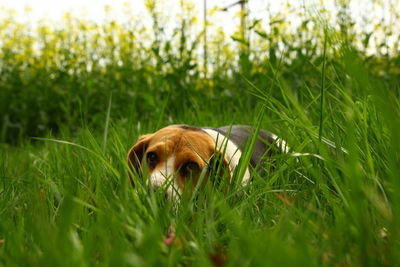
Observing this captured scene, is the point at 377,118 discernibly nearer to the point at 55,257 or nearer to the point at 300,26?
the point at 55,257

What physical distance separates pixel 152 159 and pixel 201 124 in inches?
44.7

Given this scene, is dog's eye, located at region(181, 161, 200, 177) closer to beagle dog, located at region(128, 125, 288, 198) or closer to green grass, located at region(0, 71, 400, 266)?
beagle dog, located at region(128, 125, 288, 198)

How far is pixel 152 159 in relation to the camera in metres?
2.73

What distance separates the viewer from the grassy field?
1.05m

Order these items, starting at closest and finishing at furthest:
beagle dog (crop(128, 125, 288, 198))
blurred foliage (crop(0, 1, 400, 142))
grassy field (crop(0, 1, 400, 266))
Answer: grassy field (crop(0, 1, 400, 266)), beagle dog (crop(128, 125, 288, 198)), blurred foliage (crop(0, 1, 400, 142))

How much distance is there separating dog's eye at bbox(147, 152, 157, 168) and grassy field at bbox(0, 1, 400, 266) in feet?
0.66

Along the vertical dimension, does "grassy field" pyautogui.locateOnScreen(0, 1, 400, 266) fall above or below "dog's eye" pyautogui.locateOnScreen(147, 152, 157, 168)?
above

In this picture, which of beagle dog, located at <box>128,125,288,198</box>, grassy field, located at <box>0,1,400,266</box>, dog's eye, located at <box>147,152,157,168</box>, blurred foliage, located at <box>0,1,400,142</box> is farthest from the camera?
blurred foliage, located at <box>0,1,400,142</box>

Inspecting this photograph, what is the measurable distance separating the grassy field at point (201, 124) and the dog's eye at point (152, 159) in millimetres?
203

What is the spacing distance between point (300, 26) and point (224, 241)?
417 cm

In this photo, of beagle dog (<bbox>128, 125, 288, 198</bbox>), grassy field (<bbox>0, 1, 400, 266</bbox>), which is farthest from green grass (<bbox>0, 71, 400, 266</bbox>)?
beagle dog (<bbox>128, 125, 288, 198</bbox>)

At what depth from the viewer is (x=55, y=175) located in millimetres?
2371

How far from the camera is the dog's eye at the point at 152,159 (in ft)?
8.85

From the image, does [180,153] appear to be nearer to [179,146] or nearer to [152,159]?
[179,146]
